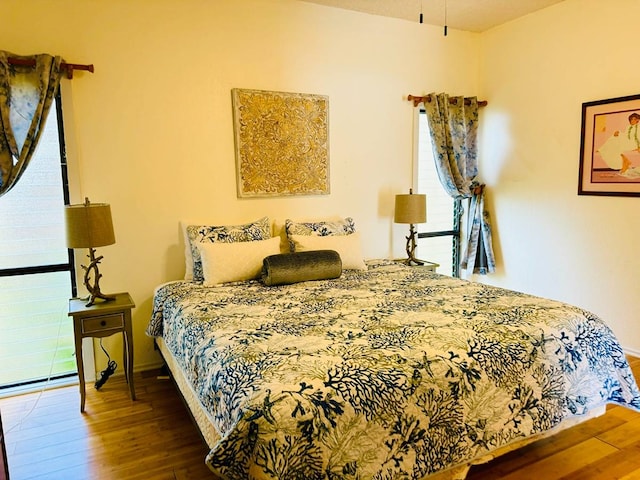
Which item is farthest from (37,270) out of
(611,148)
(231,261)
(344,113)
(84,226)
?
(611,148)

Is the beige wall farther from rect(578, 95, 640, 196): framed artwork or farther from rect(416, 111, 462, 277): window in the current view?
rect(416, 111, 462, 277): window

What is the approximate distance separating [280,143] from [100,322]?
1845 mm

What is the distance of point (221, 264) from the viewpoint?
2941 millimetres

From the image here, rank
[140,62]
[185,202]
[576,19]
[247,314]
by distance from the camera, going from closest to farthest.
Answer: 1. [247,314]
2. [140,62]
3. [185,202]
4. [576,19]

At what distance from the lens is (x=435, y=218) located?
4.53 metres

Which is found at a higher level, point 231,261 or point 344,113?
point 344,113

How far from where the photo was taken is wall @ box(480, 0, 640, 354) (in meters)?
3.38

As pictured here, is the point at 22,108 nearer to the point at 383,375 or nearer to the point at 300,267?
the point at 300,267

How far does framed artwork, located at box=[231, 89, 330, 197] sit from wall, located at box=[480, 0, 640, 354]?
185 cm

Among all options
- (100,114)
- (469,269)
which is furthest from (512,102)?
(100,114)

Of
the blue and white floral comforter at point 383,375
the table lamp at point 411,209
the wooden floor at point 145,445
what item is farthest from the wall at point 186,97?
the blue and white floral comforter at point 383,375

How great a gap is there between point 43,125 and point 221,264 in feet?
4.51

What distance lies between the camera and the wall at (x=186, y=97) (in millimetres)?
2922

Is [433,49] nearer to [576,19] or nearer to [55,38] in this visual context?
[576,19]
